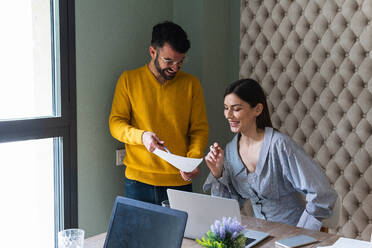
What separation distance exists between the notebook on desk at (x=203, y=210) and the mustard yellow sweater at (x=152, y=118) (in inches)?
31.1

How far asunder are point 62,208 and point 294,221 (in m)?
1.26

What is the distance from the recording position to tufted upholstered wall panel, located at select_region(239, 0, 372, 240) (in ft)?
8.72

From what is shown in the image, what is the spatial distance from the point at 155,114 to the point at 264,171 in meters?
0.73

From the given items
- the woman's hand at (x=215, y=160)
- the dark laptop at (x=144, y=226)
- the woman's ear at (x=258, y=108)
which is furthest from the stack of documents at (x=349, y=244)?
the woman's ear at (x=258, y=108)

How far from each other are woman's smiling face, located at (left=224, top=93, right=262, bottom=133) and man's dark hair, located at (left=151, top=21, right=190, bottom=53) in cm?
41

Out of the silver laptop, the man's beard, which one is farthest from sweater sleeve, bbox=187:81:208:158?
the silver laptop

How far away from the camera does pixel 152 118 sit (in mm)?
2586

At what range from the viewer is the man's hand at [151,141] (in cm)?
235

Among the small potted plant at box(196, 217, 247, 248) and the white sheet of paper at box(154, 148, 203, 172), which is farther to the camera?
the white sheet of paper at box(154, 148, 203, 172)

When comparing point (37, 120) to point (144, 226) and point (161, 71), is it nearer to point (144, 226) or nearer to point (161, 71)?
point (161, 71)

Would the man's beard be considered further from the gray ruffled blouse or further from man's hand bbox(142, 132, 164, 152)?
the gray ruffled blouse

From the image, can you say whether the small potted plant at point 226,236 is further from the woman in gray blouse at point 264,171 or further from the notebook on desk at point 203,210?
the woman in gray blouse at point 264,171

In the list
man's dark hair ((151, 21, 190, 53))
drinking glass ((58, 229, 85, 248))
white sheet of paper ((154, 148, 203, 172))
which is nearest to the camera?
drinking glass ((58, 229, 85, 248))

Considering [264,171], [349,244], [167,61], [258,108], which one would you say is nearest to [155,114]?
[167,61]
